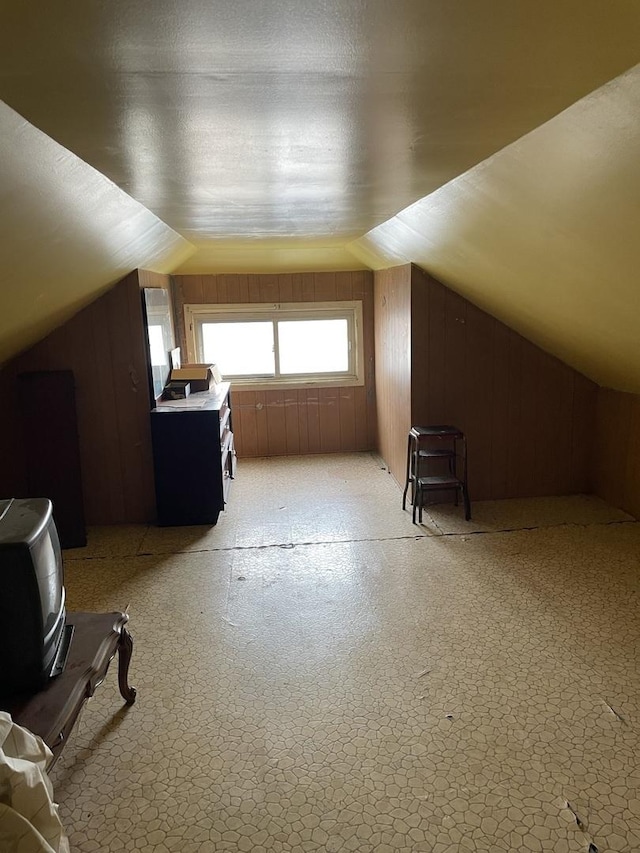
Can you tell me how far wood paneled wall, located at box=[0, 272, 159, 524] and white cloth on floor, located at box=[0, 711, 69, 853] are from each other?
110 inches

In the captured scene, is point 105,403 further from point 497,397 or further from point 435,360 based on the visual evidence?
point 497,397

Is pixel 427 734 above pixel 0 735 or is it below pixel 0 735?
below

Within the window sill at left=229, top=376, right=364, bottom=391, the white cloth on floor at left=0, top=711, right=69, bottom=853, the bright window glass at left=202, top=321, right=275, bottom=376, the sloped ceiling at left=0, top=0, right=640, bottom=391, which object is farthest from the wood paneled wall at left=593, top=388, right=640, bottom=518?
the white cloth on floor at left=0, top=711, right=69, bottom=853

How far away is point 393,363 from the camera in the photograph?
5074mm

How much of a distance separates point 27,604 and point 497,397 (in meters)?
3.57

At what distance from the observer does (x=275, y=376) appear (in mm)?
6043

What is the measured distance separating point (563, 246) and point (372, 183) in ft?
2.67

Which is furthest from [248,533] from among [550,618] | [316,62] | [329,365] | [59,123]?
[316,62]

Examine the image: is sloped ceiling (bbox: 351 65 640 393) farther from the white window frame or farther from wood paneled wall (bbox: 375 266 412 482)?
the white window frame

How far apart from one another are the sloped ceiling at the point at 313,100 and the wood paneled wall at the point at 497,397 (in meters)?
1.36

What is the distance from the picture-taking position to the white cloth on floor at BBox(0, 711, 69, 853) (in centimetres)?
131

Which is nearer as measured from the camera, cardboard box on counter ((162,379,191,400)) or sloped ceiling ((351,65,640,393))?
sloped ceiling ((351,65,640,393))

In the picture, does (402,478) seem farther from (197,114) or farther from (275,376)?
(197,114)

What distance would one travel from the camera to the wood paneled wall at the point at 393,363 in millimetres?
4555
